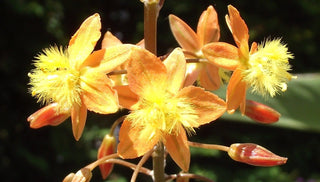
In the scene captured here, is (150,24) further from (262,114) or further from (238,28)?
(262,114)

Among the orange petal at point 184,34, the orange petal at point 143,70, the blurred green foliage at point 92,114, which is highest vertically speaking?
the orange petal at point 184,34

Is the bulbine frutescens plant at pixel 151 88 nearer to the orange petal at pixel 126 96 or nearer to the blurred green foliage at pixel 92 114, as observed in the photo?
the orange petal at pixel 126 96

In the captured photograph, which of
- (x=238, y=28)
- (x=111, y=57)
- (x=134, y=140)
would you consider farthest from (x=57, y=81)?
(x=238, y=28)

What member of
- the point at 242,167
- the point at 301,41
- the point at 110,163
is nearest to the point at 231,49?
the point at 110,163

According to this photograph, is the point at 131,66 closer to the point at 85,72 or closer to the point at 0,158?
the point at 85,72

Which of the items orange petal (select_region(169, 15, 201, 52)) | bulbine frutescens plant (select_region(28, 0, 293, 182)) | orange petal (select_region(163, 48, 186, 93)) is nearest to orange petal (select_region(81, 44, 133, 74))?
bulbine frutescens plant (select_region(28, 0, 293, 182))

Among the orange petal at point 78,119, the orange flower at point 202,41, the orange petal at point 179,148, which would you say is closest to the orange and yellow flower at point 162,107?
the orange petal at point 179,148
